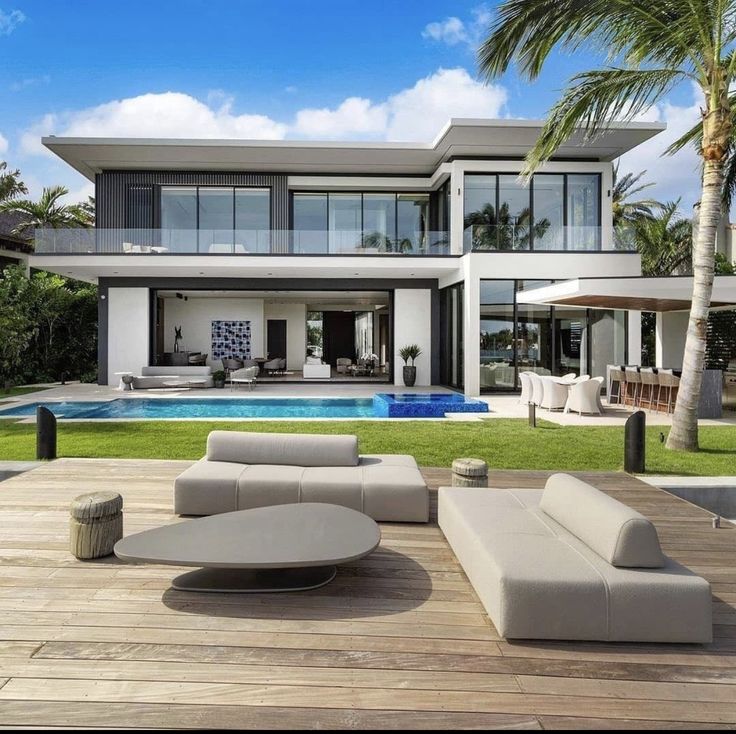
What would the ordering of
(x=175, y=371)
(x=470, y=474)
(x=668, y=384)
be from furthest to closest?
(x=175, y=371) → (x=668, y=384) → (x=470, y=474)

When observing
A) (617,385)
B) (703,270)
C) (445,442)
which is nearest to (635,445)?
(445,442)

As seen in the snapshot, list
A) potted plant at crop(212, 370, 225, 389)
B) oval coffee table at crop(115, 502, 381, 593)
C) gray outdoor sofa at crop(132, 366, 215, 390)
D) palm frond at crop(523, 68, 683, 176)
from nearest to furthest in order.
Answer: oval coffee table at crop(115, 502, 381, 593) < palm frond at crop(523, 68, 683, 176) < gray outdoor sofa at crop(132, 366, 215, 390) < potted plant at crop(212, 370, 225, 389)

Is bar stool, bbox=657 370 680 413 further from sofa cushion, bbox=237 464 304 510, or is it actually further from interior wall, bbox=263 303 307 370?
interior wall, bbox=263 303 307 370

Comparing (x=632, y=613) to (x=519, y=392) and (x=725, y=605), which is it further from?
(x=519, y=392)

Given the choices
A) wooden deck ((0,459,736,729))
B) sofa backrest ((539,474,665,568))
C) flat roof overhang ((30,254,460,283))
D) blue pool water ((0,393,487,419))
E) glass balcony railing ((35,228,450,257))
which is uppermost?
glass balcony railing ((35,228,450,257))

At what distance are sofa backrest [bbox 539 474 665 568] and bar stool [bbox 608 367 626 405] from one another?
1167cm

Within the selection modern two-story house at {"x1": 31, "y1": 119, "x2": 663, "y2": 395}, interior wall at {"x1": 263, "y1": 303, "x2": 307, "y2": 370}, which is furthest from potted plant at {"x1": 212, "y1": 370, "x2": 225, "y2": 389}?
interior wall at {"x1": 263, "y1": 303, "x2": 307, "y2": 370}

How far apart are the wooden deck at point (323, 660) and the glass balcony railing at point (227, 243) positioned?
13733mm

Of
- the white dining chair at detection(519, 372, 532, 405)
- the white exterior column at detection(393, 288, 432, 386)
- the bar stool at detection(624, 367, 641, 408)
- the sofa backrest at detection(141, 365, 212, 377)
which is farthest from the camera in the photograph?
the white exterior column at detection(393, 288, 432, 386)

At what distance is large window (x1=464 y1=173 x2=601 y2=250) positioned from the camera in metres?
16.5

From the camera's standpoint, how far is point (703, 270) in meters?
8.42

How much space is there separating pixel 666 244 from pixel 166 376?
19.6m

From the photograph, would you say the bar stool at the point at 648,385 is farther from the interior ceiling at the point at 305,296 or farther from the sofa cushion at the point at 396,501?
the interior ceiling at the point at 305,296

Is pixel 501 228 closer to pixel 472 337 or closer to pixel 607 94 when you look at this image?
pixel 472 337
